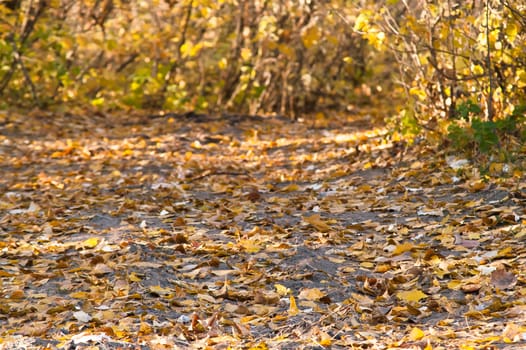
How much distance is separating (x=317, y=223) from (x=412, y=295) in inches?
55.2

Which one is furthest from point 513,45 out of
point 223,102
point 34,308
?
point 223,102

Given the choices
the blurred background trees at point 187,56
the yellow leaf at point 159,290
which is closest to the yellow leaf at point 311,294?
the yellow leaf at point 159,290

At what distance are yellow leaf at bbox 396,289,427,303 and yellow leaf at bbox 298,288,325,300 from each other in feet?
1.21

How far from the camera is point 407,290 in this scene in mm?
3926

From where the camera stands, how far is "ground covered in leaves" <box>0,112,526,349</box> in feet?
11.4

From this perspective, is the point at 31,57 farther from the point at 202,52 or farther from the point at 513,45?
the point at 513,45

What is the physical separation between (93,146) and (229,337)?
214 inches

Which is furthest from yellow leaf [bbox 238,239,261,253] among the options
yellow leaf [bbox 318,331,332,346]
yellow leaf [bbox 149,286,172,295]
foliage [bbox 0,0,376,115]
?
foliage [bbox 0,0,376,115]

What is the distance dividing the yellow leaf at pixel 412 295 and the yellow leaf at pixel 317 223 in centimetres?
126

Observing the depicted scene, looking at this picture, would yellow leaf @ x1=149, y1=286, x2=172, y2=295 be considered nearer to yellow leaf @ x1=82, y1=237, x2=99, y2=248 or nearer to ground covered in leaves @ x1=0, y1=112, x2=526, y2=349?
ground covered in leaves @ x1=0, y1=112, x2=526, y2=349

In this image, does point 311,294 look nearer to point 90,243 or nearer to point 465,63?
point 90,243

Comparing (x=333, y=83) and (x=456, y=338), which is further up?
(x=333, y=83)

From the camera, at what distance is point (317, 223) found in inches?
201

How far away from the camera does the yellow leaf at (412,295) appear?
3.75m
